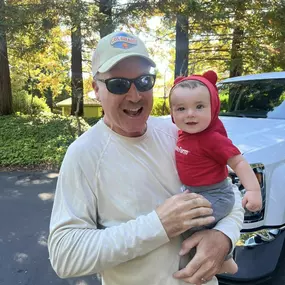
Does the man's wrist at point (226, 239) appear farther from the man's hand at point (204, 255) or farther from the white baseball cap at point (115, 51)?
the white baseball cap at point (115, 51)

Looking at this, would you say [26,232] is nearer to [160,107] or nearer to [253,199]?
[253,199]

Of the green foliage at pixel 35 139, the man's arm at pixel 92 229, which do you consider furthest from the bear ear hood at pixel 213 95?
the green foliage at pixel 35 139

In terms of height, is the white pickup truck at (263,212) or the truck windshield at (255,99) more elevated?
the truck windshield at (255,99)

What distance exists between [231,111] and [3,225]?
3.45m

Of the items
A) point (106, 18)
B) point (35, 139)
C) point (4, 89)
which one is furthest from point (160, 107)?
point (35, 139)

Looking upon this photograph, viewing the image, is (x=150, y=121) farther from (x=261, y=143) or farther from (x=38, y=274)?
(x=38, y=274)

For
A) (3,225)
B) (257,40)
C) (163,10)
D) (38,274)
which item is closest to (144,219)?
(38,274)

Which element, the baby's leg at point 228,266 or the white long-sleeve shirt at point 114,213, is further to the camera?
the baby's leg at point 228,266

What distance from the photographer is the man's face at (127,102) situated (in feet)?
4.61

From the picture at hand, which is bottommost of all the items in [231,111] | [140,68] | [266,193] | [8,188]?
[8,188]

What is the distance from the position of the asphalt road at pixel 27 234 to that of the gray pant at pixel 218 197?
1388mm

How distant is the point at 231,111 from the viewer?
425cm

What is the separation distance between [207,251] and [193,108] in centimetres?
68

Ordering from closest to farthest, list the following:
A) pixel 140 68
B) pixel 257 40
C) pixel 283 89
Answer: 1. pixel 140 68
2. pixel 283 89
3. pixel 257 40
